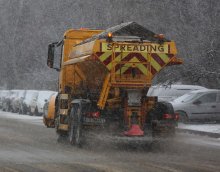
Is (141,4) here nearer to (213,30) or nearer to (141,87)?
(213,30)

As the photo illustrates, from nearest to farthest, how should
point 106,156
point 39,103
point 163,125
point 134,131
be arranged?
point 106,156
point 134,131
point 163,125
point 39,103

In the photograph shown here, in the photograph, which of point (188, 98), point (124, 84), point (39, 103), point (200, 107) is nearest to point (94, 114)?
point (124, 84)

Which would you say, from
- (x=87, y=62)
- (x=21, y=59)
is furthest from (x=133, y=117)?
(x=21, y=59)

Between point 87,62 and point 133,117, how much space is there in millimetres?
1789

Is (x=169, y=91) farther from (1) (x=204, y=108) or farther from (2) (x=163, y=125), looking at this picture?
(2) (x=163, y=125)

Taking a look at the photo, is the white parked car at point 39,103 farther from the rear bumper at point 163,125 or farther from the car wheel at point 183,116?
the rear bumper at point 163,125

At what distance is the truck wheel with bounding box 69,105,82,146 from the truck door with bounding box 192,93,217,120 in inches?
436

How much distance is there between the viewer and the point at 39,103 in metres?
39.0

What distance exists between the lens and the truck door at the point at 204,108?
27984mm

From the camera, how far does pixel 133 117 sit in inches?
647

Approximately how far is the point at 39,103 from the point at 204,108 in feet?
44.2

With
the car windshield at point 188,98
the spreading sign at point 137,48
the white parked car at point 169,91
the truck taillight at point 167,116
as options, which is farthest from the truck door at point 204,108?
the spreading sign at point 137,48

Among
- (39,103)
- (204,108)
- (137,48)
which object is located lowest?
(204,108)

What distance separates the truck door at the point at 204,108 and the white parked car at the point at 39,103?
1285 cm
